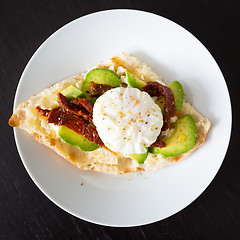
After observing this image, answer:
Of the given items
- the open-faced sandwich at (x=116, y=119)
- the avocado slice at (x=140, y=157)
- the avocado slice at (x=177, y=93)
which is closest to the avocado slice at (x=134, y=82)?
the open-faced sandwich at (x=116, y=119)

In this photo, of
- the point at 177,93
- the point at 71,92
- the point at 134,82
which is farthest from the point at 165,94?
the point at 71,92

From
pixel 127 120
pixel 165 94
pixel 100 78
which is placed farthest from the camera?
pixel 100 78

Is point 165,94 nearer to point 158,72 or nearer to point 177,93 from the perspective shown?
point 177,93

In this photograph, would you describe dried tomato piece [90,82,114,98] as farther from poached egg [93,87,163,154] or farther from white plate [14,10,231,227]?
white plate [14,10,231,227]

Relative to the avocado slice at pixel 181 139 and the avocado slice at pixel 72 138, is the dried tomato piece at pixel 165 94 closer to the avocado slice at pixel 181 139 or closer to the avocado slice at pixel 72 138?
the avocado slice at pixel 181 139

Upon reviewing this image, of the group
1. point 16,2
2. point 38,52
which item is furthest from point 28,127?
point 16,2

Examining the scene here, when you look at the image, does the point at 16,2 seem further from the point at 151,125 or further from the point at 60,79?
the point at 151,125
